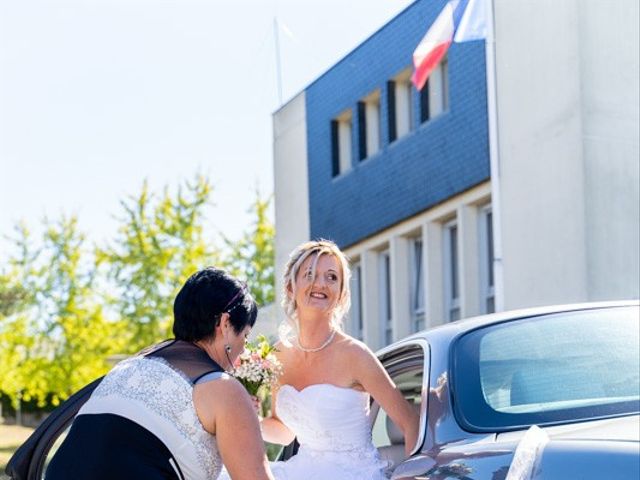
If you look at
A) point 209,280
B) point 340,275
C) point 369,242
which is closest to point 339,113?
point 369,242

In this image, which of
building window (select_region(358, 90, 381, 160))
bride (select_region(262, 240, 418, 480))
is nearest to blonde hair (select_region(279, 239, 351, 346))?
bride (select_region(262, 240, 418, 480))

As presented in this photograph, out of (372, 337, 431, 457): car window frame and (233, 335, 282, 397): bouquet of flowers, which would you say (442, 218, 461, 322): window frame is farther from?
(233, 335, 282, 397): bouquet of flowers

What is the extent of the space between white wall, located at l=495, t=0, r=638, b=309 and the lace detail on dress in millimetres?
16752

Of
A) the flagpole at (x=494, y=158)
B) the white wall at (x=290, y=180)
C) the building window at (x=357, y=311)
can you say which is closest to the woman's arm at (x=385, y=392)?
the flagpole at (x=494, y=158)

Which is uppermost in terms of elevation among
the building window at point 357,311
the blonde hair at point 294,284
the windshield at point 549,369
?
the building window at point 357,311

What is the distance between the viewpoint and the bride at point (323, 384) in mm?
6211

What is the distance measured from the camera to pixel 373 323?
29.5 m

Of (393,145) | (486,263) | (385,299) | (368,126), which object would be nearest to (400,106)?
(393,145)

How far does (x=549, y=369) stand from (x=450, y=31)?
17.1 m

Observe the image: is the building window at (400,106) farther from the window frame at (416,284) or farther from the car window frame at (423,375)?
the car window frame at (423,375)

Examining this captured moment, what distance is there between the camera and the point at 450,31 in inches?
862

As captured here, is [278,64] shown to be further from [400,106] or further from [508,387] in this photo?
[508,387]

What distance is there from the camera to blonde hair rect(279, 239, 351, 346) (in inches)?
247

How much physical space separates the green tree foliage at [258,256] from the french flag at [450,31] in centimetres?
2481
